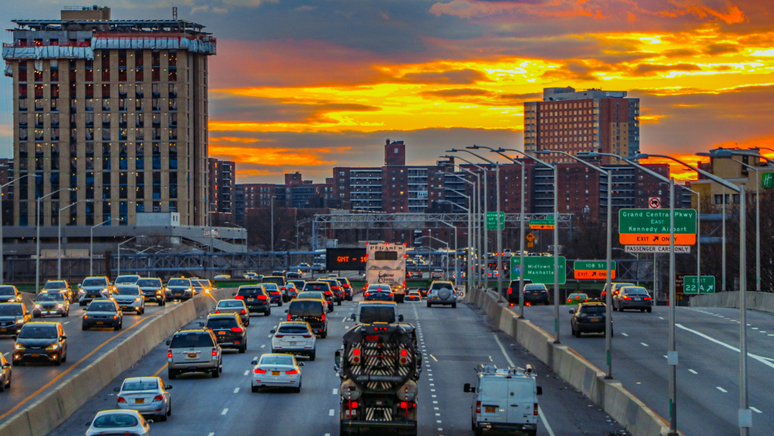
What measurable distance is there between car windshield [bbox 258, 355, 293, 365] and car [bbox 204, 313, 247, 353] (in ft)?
32.1

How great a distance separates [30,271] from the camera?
154125 mm

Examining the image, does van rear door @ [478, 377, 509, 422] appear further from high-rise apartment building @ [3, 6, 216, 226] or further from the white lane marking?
high-rise apartment building @ [3, 6, 216, 226]

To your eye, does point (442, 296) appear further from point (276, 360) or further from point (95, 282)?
point (276, 360)

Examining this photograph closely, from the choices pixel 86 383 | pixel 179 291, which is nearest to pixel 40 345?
pixel 86 383

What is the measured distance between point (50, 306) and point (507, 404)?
39727 mm

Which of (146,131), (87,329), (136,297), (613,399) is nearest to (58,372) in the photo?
(87,329)

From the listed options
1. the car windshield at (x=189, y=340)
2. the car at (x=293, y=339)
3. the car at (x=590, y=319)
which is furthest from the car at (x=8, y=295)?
the car at (x=590, y=319)

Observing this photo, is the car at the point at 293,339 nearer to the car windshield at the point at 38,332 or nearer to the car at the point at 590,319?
the car windshield at the point at 38,332

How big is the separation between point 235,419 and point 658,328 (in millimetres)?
31444

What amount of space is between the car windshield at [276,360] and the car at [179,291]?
40909mm

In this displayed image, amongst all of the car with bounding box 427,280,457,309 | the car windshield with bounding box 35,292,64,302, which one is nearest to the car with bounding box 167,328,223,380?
the car windshield with bounding box 35,292,64,302

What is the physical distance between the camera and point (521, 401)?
2656cm

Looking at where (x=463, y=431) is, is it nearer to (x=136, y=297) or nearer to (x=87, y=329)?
(x=87, y=329)

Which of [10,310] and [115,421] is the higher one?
[10,310]
